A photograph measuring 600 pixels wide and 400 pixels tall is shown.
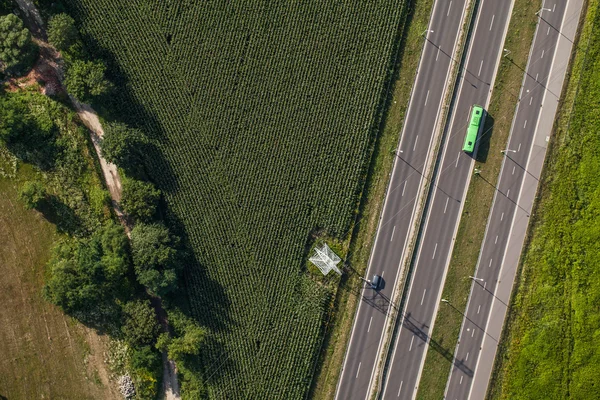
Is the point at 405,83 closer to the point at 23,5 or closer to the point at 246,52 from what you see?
the point at 246,52

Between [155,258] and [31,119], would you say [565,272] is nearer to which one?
[155,258]

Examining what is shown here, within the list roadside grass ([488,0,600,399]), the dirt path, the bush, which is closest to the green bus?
roadside grass ([488,0,600,399])

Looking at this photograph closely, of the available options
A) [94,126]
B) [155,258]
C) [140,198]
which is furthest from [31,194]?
[155,258]

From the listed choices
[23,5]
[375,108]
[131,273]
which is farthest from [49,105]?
[375,108]

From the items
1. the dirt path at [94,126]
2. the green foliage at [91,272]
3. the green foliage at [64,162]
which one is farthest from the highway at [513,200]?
the green foliage at [64,162]

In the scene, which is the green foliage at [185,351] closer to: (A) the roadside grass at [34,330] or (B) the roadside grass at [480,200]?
(A) the roadside grass at [34,330]

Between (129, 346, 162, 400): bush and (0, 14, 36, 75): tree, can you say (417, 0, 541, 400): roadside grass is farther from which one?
(0, 14, 36, 75): tree
